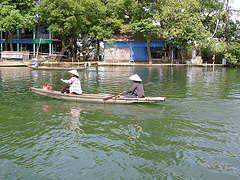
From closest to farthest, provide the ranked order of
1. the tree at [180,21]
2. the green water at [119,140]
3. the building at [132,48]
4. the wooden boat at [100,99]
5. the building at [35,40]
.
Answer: the green water at [119,140]
the wooden boat at [100,99]
the tree at [180,21]
the building at [35,40]
the building at [132,48]

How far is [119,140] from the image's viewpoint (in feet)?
22.6

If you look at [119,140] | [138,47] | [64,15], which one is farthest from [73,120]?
[138,47]

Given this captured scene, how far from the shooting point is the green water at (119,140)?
5.29 m

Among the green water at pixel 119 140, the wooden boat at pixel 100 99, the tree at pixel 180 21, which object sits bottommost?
the green water at pixel 119 140

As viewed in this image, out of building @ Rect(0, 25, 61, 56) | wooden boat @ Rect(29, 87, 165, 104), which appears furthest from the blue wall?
wooden boat @ Rect(29, 87, 165, 104)

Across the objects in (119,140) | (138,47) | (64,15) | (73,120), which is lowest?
(119,140)

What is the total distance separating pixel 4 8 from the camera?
102 feet

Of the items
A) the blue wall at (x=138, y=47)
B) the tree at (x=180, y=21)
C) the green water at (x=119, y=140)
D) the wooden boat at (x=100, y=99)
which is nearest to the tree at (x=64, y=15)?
the blue wall at (x=138, y=47)

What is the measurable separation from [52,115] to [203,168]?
5929 mm

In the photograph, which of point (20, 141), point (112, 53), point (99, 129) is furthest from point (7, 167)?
point (112, 53)

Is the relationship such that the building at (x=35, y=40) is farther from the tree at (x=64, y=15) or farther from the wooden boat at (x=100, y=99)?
the wooden boat at (x=100, y=99)

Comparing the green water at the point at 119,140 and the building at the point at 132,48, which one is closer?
the green water at the point at 119,140

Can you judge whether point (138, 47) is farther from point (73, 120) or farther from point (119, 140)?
point (119, 140)

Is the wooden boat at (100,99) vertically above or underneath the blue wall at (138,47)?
underneath
